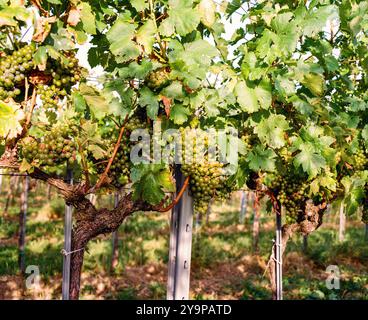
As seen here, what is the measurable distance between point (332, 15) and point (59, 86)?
6.62 ft

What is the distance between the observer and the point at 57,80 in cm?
260

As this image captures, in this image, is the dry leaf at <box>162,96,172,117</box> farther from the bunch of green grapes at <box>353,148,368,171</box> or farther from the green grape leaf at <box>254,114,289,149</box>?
the bunch of green grapes at <box>353,148,368,171</box>

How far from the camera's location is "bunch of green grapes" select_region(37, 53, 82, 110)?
259 cm

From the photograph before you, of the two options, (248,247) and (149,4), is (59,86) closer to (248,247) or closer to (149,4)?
(149,4)

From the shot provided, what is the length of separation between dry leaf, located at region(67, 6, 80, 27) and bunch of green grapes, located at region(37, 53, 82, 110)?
0.25 metres

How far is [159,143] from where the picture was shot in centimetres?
276

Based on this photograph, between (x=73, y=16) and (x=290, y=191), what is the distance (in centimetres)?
260

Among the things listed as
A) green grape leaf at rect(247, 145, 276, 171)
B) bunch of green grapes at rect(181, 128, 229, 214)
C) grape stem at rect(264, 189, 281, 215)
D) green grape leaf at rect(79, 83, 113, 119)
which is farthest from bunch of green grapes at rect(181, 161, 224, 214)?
grape stem at rect(264, 189, 281, 215)

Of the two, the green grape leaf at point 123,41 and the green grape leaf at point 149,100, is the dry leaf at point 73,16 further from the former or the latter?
the green grape leaf at point 149,100

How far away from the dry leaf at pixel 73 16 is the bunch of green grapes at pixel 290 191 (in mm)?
2309

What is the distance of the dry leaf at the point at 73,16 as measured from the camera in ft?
8.03

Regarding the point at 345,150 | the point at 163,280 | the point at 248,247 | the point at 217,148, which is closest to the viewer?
the point at 217,148

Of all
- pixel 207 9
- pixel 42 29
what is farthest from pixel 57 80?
pixel 207 9

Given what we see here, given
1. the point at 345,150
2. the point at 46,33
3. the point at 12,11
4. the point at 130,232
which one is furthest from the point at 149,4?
the point at 130,232
